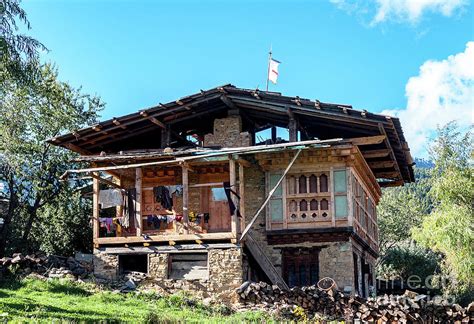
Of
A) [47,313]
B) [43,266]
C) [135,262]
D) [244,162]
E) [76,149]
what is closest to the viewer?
[47,313]

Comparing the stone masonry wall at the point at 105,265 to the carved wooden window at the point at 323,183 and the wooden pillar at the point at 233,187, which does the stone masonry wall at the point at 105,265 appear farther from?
the carved wooden window at the point at 323,183

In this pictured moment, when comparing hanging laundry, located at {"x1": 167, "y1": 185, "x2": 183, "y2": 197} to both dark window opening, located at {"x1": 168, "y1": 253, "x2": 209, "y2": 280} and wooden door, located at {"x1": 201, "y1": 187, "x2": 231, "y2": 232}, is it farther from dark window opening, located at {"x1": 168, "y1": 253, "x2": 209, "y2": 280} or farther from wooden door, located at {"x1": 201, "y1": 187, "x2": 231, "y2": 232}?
dark window opening, located at {"x1": 168, "y1": 253, "x2": 209, "y2": 280}

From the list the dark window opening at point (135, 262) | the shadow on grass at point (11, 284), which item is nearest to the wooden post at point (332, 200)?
the dark window opening at point (135, 262)

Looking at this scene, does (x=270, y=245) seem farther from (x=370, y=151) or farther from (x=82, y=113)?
(x=82, y=113)

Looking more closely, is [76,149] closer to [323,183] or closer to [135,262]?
[135,262]

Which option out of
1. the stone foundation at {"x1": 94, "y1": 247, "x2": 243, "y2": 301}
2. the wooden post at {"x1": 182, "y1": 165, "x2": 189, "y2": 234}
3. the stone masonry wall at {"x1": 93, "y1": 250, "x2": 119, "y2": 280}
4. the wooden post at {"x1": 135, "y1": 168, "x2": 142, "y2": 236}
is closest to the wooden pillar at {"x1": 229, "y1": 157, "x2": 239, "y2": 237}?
the stone foundation at {"x1": 94, "y1": 247, "x2": 243, "y2": 301}

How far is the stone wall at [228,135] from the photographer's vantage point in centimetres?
2453

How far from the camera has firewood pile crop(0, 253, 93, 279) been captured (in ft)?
73.7

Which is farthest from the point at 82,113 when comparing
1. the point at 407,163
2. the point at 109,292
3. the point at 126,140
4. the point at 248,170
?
the point at 407,163

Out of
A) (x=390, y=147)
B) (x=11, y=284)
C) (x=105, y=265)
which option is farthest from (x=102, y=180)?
(x=390, y=147)

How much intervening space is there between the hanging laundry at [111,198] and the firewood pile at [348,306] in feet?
19.3

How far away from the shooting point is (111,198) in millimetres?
24422

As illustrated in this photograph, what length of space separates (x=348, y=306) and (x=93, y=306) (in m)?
7.20

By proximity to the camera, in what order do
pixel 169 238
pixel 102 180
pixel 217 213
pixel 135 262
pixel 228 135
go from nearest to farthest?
pixel 169 238, pixel 102 180, pixel 228 135, pixel 217 213, pixel 135 262
